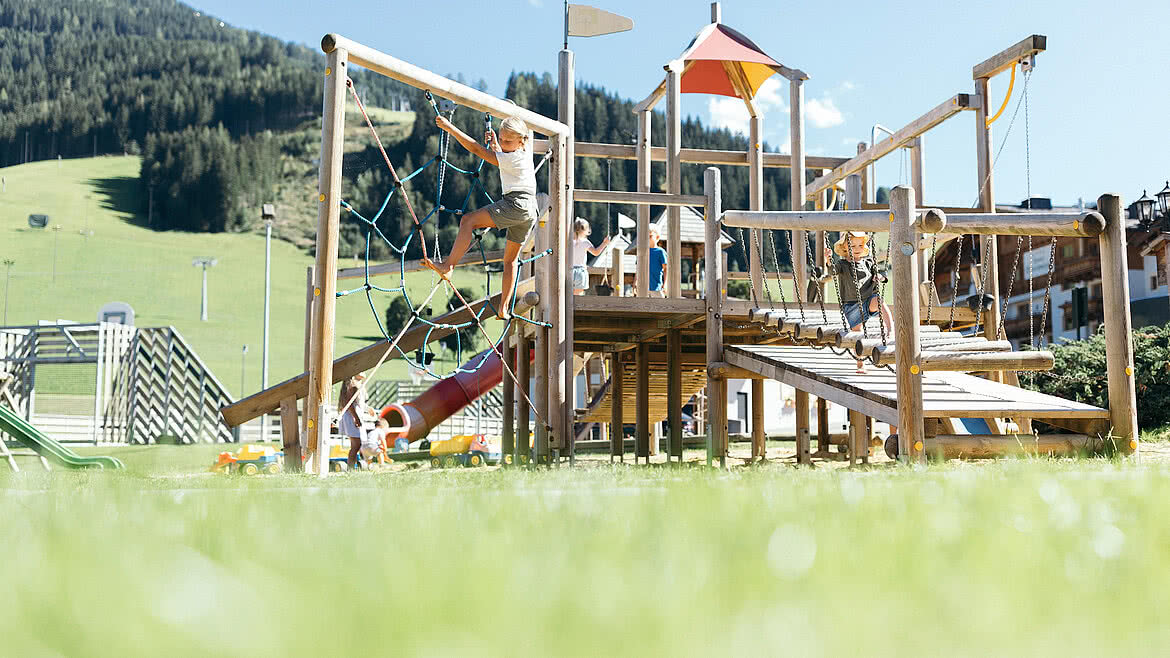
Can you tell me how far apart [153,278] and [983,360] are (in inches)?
2924

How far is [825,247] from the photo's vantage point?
8805mm

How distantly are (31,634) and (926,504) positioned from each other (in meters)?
1.95

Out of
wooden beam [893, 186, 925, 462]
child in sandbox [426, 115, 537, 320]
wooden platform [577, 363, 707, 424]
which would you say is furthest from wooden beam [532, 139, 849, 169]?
wooden beam [893, 186, 925, 462]

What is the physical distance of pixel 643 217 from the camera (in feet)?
34.3

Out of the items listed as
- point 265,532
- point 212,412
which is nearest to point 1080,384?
point 265,532

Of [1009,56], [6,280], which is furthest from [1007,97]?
[6,280]

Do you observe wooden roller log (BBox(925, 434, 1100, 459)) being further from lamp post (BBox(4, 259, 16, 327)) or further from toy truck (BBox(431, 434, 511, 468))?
lamp post (BBox(4, 259, 16, 327))

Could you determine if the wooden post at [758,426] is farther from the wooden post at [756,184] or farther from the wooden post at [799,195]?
the wooden post at [756,184]

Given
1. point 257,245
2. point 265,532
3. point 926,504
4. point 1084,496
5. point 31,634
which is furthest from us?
point 257,245

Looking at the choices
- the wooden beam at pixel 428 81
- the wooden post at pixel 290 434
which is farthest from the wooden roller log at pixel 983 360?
the wooden post at pixel 290 434

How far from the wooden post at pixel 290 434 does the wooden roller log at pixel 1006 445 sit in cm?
478

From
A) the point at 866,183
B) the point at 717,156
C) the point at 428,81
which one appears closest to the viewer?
the point at 428,81

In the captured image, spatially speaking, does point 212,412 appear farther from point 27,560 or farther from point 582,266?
point 27,560

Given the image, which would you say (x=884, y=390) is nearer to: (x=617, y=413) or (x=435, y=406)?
(x=617, y=413)
